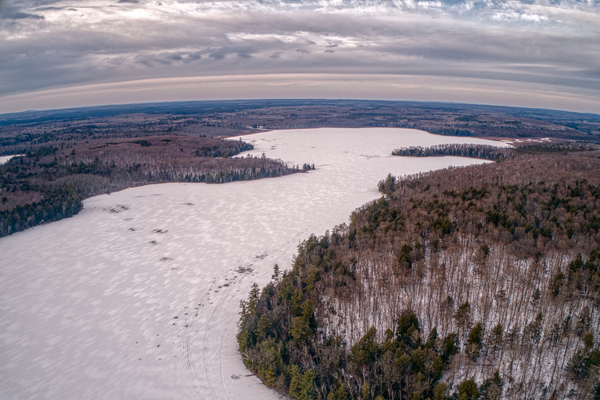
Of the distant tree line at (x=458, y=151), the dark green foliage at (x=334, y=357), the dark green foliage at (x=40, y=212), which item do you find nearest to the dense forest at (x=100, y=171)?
the dark green foliage at (x=40, y=212)

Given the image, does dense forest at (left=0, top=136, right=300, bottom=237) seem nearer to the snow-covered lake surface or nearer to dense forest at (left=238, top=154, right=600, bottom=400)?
the snow-covered lake surface

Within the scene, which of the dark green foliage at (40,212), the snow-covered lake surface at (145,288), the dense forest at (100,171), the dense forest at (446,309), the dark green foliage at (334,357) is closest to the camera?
the dense forest at (446,309)

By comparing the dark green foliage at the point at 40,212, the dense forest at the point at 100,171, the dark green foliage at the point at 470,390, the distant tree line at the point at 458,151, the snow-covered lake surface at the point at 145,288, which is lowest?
the snow-covered lake surface at the point at 145,288

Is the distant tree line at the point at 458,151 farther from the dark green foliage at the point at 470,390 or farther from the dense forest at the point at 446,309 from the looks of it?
the dark green foliage at the point at 470,390

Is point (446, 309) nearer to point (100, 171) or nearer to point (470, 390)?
point (470, 390)

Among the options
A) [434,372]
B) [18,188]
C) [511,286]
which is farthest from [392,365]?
[18,188]

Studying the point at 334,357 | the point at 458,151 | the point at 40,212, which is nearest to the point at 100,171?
the point at 40,212
